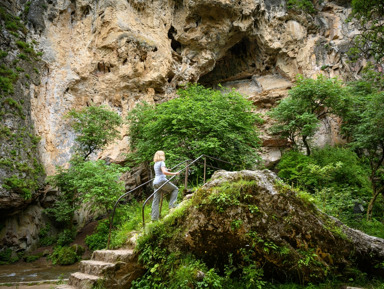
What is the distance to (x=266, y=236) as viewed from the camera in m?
4.88

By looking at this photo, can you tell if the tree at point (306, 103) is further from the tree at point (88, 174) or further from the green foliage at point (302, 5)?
the tree at point (88, 174)

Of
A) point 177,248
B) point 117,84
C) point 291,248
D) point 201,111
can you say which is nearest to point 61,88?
point 117,84

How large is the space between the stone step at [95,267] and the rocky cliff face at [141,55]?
27.5ft

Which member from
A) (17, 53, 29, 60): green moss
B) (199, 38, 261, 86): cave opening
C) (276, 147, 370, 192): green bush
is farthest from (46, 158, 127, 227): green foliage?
(199, 38, 261, 86): cave opening

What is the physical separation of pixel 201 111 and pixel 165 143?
208cm

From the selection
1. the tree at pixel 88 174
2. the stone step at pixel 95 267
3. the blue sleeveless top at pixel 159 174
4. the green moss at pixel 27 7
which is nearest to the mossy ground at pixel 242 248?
the stone step at pixel 95 267

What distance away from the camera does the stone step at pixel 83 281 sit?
196 inches

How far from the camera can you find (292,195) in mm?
5344

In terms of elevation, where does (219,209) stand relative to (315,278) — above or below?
above

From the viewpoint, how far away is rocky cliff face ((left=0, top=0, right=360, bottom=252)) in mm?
15700

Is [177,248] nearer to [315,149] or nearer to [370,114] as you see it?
[370,114]

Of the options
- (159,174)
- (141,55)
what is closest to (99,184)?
(159,174)

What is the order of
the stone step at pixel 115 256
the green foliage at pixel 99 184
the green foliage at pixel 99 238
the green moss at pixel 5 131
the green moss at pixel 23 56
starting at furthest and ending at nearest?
the green moss at pixel 23 56 → the green moss at pixel 5 131 → the green foliage at pixel 99 238 → the green foliage at pixel 99 184 → the stone step at pixel 115 256

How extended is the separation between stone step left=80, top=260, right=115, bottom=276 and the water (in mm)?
3823
